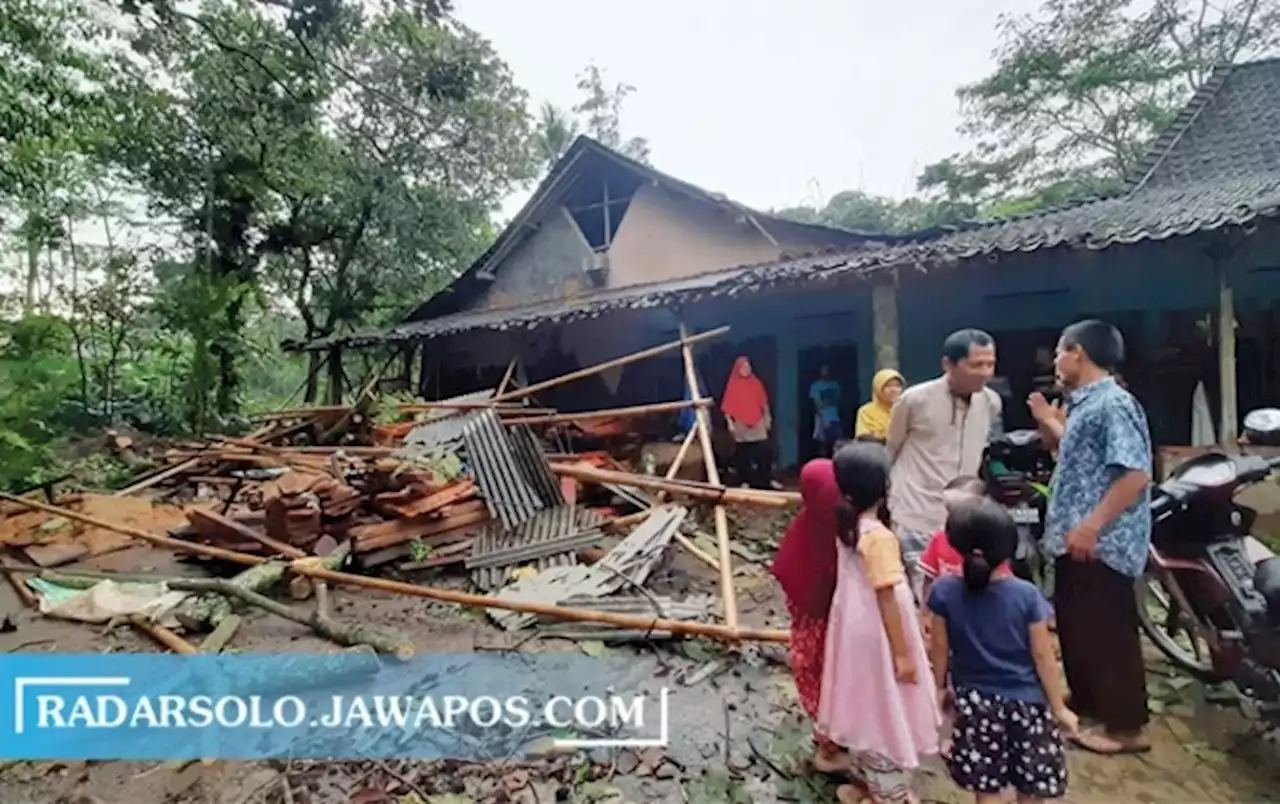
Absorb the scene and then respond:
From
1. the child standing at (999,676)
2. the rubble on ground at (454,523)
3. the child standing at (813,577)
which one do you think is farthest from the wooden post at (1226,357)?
the child standing at (813,577)

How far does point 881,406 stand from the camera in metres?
4.43

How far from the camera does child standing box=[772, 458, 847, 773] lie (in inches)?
104

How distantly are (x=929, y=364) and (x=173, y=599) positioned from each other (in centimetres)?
779

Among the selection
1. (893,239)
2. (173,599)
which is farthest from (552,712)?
(893,239)

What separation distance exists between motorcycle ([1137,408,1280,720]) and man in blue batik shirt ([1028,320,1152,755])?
38cm

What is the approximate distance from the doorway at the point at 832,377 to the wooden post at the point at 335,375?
939 centimetres

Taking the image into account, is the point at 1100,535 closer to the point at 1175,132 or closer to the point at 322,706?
the point at 322,706

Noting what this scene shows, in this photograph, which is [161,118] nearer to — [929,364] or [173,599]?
[173,599]

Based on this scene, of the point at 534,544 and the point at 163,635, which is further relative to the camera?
the point at 534,544

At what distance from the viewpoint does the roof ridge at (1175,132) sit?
1046 centimetres

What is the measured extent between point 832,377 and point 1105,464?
22.1 ft

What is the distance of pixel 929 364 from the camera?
8555 millimetres

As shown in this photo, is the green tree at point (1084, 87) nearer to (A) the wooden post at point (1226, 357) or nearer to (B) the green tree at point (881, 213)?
(B) the green tree at point (881, 213)

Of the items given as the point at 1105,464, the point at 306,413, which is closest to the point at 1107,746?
the point at 1105,464
